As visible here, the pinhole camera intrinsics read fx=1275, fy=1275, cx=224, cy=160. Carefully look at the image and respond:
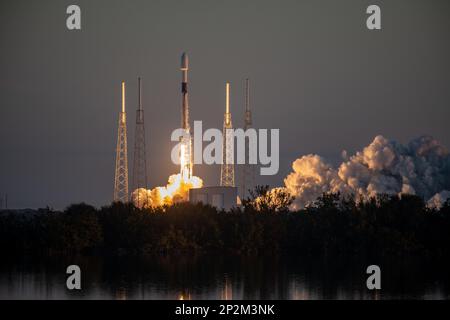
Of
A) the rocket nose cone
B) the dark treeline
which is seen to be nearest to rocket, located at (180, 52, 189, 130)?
the rocket nose cone

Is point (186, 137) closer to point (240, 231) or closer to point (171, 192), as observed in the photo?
point (171, 192)

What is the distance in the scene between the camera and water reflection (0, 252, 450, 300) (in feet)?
203

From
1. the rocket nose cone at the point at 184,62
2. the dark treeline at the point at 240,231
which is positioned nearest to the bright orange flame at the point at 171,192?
the rocket nose cone at the point at 184,62

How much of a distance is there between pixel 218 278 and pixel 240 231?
16632mm

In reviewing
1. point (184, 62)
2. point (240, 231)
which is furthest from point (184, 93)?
point (240, 231)

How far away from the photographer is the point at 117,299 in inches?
2345

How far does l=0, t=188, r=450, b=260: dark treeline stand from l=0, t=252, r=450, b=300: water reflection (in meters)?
3.79

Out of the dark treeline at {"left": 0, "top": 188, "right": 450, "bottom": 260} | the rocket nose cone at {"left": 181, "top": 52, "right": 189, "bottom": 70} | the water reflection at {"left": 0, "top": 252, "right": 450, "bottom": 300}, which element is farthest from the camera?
the rocket nose cone at {"left": 181, "top": 52, "right": 189, "bottom": 70}

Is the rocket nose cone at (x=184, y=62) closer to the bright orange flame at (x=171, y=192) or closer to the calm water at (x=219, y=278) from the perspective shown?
the bright orange flame at (x=171, y=192)

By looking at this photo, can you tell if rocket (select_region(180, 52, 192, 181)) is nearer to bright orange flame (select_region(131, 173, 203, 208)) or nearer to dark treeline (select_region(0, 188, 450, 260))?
bright orange flame (select_region(131, 173, 203, 208))

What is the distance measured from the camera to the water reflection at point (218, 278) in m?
61.8
